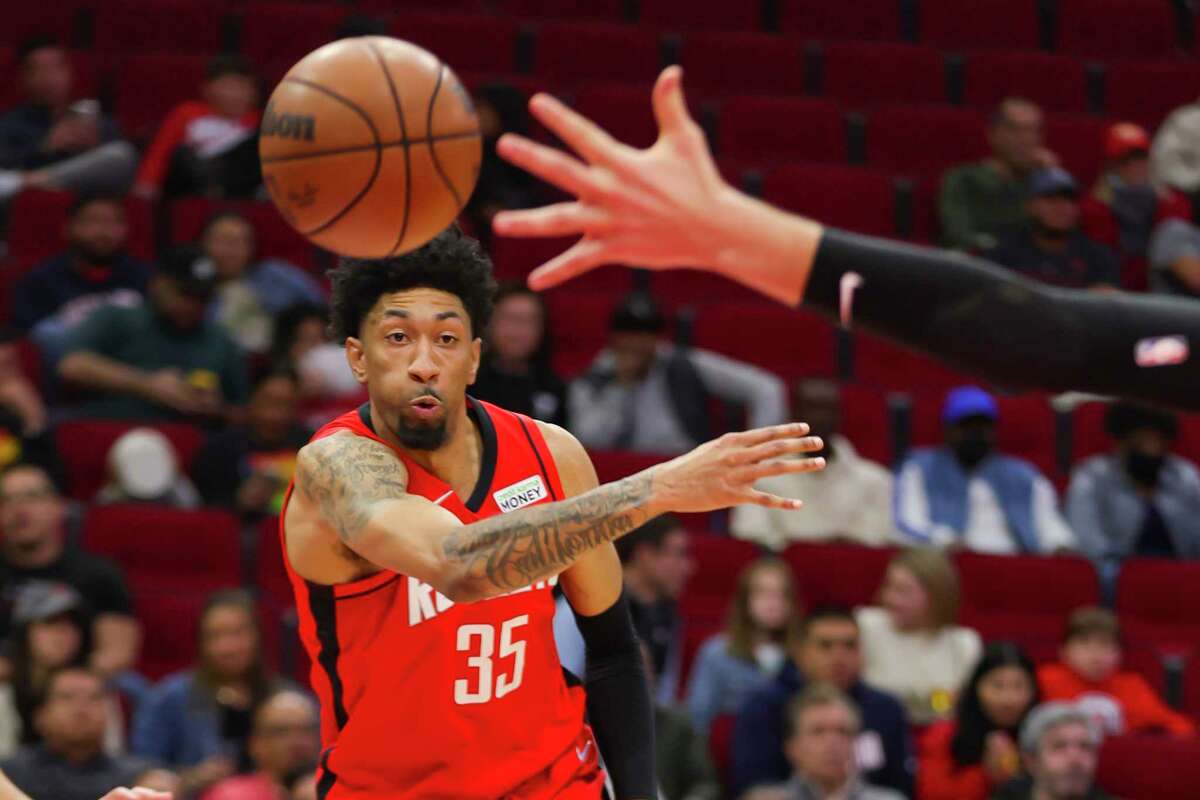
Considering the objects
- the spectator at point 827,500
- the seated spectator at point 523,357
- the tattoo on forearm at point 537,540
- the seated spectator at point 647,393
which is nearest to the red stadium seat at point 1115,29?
the seated spectator at point 647,393

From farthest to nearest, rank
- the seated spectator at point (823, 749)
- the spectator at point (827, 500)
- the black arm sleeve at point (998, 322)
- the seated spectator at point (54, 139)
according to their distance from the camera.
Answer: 1. the seated spectator at point (54, 139)
2. the spectator at point (827, 500)
3. the seated spectator at point (823, 749)
4. the black arm sleeve at point (998, 322)

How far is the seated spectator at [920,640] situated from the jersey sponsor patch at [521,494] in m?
3.75

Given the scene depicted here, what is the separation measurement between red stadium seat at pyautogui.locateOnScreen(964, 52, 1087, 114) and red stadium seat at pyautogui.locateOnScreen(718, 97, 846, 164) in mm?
1253

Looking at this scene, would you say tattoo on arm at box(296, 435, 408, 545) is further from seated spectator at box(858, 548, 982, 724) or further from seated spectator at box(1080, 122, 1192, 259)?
seated spectator at box(1080, 122, 1192, 259)

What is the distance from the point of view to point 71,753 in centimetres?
616

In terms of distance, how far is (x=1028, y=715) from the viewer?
6.90 meters

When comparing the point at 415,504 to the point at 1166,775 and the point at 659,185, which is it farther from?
the point at 1166,775

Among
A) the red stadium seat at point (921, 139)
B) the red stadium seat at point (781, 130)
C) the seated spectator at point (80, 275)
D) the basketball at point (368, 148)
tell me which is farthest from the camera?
the red stadium seat at point (921, 139)

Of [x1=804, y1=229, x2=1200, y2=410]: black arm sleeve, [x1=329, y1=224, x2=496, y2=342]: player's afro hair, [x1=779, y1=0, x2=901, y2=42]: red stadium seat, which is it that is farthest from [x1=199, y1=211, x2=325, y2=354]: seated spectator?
[x1=804, y1=229, x2=1200, y2=410]: black arm sleeve

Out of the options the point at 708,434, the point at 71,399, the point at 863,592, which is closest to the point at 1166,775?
the point at 863,592

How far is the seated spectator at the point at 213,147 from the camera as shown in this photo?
375 inches

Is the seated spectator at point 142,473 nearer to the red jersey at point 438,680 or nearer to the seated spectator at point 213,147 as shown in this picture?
the seated spectator at point 213,147

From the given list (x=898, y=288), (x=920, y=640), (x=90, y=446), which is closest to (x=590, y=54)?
(x=90, y=446)

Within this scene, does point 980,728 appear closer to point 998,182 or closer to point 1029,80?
point 998,182
